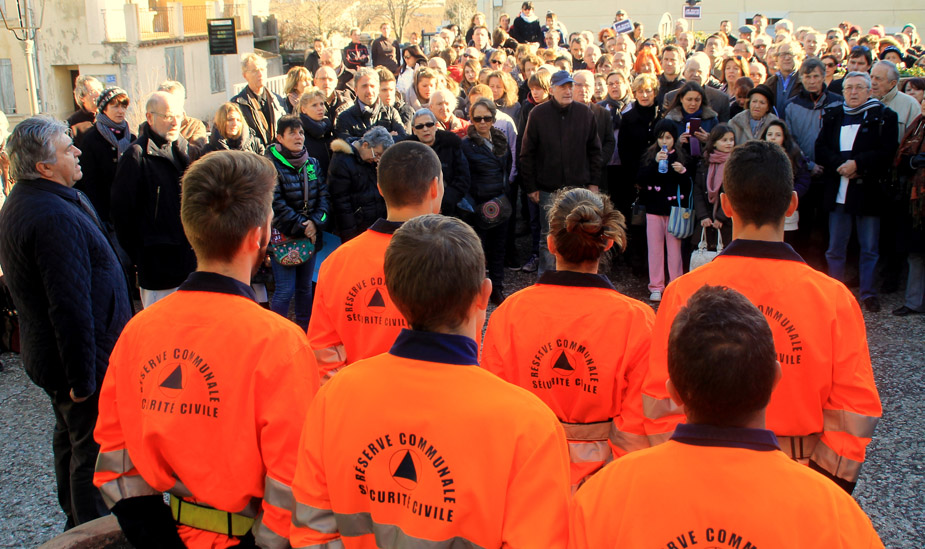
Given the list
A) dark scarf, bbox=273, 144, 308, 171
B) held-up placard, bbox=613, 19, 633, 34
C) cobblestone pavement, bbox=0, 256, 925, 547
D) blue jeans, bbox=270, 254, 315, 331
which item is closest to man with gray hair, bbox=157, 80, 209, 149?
dark scarf, bbox=273, 144, 308, 171

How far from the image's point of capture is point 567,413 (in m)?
2.93

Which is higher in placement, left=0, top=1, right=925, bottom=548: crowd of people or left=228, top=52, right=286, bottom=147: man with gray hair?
left=228, top=52, right=286, bottom=147: man with gray hair

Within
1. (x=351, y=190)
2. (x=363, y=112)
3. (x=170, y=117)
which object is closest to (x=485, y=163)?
(x=363, y=112)

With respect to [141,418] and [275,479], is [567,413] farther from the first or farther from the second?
[141,418]

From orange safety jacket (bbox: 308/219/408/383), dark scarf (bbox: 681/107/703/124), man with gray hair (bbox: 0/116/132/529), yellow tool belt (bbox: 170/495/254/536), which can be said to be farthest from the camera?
dark scarf (bbox: 681/107/703/124)

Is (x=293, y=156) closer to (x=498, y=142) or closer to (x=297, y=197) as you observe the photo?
(x=297, y=197)

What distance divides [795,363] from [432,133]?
470 centimetres

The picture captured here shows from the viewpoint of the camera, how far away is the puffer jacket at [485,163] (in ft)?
24.8

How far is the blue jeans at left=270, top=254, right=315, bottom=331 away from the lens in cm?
666

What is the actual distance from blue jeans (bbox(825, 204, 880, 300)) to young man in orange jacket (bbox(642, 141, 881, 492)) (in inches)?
197

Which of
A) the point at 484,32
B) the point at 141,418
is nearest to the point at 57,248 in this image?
the point at 141,418

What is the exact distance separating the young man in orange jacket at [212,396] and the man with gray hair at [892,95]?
689 centimetres

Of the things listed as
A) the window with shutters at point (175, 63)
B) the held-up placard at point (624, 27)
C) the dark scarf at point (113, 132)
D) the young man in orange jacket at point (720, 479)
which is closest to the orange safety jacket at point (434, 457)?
the young man in orange jacket at point (720, 479)

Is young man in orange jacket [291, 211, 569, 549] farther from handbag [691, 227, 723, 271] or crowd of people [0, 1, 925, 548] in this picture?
handbag [691, 227, 723, 271]
